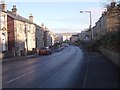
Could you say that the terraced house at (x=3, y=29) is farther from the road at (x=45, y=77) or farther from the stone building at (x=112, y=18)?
the road at (x=45, y=77)

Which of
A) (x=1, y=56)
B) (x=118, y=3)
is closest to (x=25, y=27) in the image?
(x=1, y=56)

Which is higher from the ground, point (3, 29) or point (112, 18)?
point (112, 18)

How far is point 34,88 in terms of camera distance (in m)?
14.4

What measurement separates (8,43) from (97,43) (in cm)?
1917

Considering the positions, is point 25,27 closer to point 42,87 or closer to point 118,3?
point 118,3

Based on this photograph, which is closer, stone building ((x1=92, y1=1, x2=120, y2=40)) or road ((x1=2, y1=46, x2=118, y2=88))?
road ((x1=2, y1=46, x2=118, y2=88))

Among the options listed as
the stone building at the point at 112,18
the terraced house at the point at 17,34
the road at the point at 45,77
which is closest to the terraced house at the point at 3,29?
the terraced house at the point at 17,34

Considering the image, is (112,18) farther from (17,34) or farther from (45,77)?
(45,77)

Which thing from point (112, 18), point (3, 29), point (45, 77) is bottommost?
point (45, 77)

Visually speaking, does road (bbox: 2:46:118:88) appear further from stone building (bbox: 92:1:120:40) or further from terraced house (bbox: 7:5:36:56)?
terraced house (bbox: 7:5:36:56)

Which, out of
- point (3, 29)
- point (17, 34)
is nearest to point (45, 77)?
point (3, 29)

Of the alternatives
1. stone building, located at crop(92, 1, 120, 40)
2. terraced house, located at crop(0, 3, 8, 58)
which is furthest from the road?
terraced house, located at crop(0, 3, 8, 58)

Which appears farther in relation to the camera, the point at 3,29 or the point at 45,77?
the point at 3,29

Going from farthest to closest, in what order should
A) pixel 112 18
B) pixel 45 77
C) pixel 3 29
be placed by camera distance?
pixel 3 29
pixel 112 18
pixel 45 77
